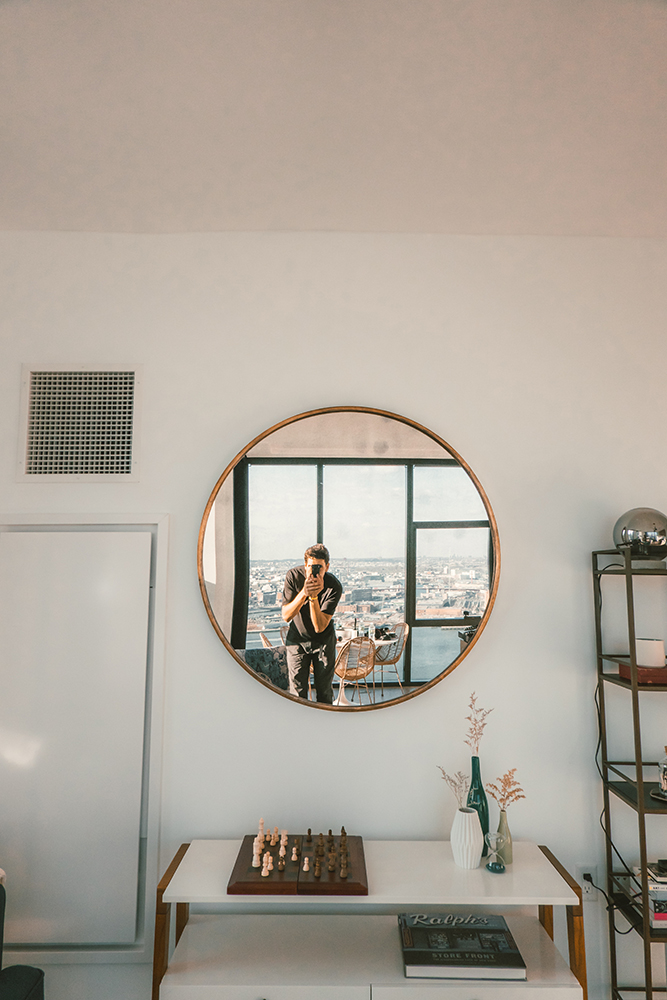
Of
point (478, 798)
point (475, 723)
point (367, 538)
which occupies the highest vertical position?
point (367, 538)

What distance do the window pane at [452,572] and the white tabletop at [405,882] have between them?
723 mm

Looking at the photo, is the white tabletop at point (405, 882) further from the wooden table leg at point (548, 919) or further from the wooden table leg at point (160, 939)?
the wooden table leg at point (548, 919)

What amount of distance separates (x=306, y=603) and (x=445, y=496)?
1.97 ft

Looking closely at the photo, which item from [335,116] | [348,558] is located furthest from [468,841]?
[335,116]

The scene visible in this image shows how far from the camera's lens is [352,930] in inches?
72.9

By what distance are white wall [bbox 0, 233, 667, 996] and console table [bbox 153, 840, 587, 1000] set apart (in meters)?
0.22

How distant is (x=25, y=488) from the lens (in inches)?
83.0

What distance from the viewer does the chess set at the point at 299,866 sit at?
158 centimetres

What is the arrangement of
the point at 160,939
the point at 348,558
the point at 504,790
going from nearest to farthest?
1. the point at 160,939
2. the point at 504,790
3. the point at 348,558

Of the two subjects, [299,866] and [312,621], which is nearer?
[299,866]

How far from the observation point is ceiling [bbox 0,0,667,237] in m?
1.38

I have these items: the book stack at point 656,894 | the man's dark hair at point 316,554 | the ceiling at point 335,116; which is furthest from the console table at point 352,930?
the ceiling at point 335,116

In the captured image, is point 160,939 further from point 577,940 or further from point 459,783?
point 577,940

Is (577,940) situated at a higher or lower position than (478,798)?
lower
